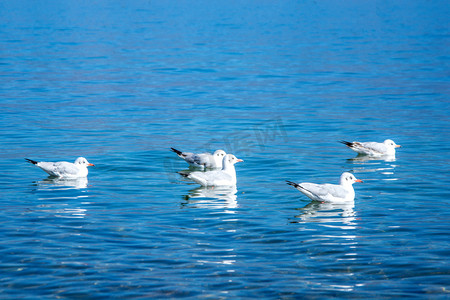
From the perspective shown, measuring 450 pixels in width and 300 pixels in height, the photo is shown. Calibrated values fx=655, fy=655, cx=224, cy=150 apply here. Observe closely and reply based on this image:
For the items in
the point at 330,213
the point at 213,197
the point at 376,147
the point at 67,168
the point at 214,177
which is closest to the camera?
the point at 330,213

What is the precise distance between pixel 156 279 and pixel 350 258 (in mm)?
3982

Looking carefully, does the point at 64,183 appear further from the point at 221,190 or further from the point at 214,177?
the point at 221,190

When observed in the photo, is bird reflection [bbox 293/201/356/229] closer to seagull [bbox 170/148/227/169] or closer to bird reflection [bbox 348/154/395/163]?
seagull [bbox 170/148/227/169]

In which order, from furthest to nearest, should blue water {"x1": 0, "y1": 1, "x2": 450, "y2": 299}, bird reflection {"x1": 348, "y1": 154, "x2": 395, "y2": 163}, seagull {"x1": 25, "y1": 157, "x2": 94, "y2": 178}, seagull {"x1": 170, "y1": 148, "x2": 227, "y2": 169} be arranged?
bird reflection {"x1": 348, "y1": 154, "x2": 395, "y2": 163}, seagull {"x1": 170, "y1": 148, "x2": 227, "y2": 169}, seagull {"x1": 25, "y1": 157, "x2": 94, "y2": 178}, blue water {"x1": 0, "y1": 1, "x2": 450, "y2": 299}

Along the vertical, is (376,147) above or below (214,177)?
above

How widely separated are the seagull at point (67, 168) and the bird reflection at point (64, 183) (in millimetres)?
153

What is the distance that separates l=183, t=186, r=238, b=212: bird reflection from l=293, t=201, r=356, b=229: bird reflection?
1.99 metres

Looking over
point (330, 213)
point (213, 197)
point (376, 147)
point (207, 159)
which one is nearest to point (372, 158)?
point (376, 147)

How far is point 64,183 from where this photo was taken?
1986 centimetres

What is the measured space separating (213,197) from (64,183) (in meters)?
4.76

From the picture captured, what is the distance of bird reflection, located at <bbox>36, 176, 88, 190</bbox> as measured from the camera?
1950cm

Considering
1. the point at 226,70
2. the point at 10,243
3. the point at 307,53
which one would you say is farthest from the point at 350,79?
the point at 10,243

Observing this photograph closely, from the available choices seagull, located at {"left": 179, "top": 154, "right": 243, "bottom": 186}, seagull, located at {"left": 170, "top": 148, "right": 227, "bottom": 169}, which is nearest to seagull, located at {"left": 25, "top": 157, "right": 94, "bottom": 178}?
seagull, located at {"left": 179, "top": 154, "right": 243, "bottom": 186}

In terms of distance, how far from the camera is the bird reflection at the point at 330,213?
15891 millimetres
